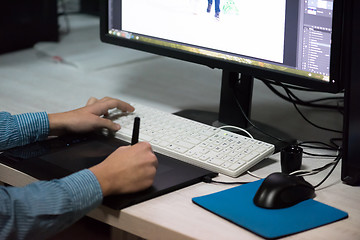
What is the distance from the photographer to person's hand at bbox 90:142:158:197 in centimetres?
94

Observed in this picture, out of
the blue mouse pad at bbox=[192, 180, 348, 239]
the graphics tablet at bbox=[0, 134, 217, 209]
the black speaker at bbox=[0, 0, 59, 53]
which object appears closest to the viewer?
the blue mouse pad at bbox=[192, 180, 348, 239]

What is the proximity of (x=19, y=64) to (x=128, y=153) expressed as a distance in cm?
87

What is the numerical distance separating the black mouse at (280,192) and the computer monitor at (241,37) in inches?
8.8

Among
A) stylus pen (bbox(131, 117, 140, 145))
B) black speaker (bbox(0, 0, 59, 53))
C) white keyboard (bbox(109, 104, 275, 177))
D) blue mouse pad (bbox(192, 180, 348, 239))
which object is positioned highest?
black speaker (bbox(0, 0, 59, 53))

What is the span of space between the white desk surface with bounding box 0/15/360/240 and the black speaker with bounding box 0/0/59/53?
0.05m

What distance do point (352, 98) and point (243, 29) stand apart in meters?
0.29

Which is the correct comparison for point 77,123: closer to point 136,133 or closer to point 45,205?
point 136,133

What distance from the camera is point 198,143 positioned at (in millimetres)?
1126

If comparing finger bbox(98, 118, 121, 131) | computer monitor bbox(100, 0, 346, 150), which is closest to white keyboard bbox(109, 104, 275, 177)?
finger bbox(98, 118, 121, 131)

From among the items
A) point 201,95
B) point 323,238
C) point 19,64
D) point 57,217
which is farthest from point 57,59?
point 323,238

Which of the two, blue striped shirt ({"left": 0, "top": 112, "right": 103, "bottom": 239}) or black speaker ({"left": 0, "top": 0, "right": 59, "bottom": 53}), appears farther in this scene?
black speaker ({"left": 0, "top": 0, "right": 59, "bottom": 53})

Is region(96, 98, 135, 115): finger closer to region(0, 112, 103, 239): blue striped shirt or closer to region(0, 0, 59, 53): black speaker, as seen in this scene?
region(0, 112, 103, 239): blue striped shirt

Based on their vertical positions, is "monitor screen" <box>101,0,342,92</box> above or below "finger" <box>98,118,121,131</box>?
above

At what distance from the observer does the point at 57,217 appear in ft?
2.90
